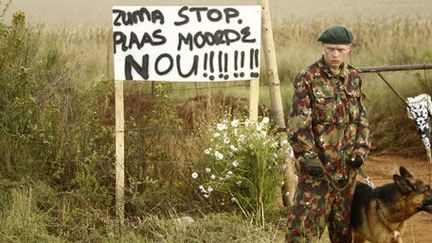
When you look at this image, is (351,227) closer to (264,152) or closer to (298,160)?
(298,160)

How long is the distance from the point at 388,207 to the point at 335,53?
1.20 meters

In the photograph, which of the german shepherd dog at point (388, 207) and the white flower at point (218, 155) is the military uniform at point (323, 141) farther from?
the white flower at point (218, 155)

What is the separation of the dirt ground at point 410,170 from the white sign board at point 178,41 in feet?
6.11

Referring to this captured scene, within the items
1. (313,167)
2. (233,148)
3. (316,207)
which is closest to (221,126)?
(233,148)

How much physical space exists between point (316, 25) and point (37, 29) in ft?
44.5

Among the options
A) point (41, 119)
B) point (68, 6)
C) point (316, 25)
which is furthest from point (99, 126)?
point (68, 6)

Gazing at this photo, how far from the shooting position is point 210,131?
26.1ft

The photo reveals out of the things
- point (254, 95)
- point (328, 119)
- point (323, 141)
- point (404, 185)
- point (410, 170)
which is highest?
point (254, 95)

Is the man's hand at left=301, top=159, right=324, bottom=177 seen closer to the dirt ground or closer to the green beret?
the green beret

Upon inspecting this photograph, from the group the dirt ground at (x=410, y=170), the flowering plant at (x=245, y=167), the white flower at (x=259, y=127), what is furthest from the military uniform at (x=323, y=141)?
the dirt ground at (x=410, y=170)

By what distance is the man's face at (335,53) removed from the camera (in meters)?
5.93

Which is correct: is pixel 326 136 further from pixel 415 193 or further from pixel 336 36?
pixel 415 193

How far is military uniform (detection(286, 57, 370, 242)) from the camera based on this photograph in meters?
5.99

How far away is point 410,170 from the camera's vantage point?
421 inches
